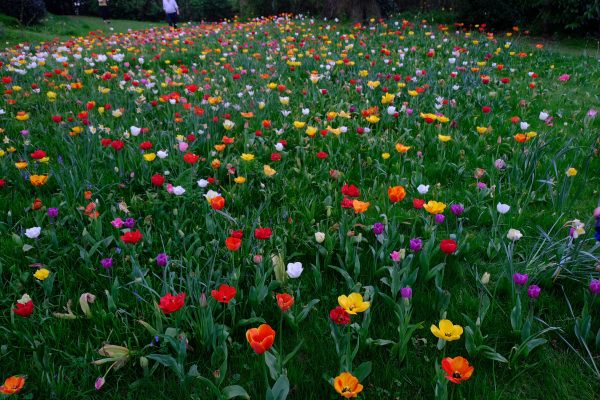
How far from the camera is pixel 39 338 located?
1.56 m

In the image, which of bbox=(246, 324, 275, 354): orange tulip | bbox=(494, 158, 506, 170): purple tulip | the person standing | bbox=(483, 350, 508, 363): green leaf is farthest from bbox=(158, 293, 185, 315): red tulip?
the person standing

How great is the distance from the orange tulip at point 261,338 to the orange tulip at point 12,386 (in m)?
0.69

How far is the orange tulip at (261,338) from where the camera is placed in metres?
1.22

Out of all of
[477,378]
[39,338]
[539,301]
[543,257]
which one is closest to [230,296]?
[39,338]

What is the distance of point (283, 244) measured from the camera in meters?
1.97

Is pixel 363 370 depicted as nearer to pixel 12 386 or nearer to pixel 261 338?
pixel 261 338

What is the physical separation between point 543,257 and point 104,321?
6.00 ft

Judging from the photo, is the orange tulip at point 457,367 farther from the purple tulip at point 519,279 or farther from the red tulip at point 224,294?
the red tulip at point 224,294

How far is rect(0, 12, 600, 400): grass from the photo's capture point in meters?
1.47

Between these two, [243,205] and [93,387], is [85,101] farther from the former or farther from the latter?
[93,387]

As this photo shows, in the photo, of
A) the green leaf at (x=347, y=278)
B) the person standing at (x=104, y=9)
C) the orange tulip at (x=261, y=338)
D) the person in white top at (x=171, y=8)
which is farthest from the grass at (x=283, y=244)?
the person standing at (x=104, y=9)

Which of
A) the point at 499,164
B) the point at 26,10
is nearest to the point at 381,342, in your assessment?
the point at 499,164

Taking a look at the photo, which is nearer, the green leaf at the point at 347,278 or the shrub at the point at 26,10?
the green leaf at the point at 347,278

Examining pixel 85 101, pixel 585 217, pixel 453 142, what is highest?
pixel 85 101
